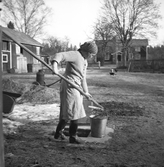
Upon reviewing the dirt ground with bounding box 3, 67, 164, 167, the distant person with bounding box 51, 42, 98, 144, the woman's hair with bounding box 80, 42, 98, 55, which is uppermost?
the woman's hair with bounding box 80, 42, 98, 55

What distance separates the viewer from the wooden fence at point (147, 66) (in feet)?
91.9

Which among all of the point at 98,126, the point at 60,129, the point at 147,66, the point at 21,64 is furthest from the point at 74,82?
the point at 21,64

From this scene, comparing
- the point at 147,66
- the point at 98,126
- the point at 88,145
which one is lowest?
the point at 88,145

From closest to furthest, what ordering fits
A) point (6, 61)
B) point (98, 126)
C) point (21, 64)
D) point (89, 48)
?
point (89, 48) < point (98, 126) < point (6, 61) < point (21, 64)

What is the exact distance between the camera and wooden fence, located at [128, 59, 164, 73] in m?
28.0

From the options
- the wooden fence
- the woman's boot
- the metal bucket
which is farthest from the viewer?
the wooden fence

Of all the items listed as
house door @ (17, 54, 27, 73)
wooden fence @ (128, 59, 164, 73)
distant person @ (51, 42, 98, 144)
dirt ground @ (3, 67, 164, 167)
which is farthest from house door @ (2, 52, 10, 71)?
distant person @ (51, 42, 98, 144)

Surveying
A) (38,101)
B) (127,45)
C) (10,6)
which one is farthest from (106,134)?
(10,6)

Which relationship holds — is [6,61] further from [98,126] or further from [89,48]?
[89,48]

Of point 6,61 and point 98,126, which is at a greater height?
point 6,61

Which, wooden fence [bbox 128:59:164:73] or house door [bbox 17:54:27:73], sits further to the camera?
house door [bbox 17:54:27:73]

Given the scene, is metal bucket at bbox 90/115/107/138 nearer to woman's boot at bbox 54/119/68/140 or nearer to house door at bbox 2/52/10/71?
woman's boot at bbox 54/119/68/140

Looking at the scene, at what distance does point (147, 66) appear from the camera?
29969 millimetres

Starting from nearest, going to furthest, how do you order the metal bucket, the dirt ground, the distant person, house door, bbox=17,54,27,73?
the dirt ground < the distant person < the metal bucket < house door, bbox=17,54,27,73
